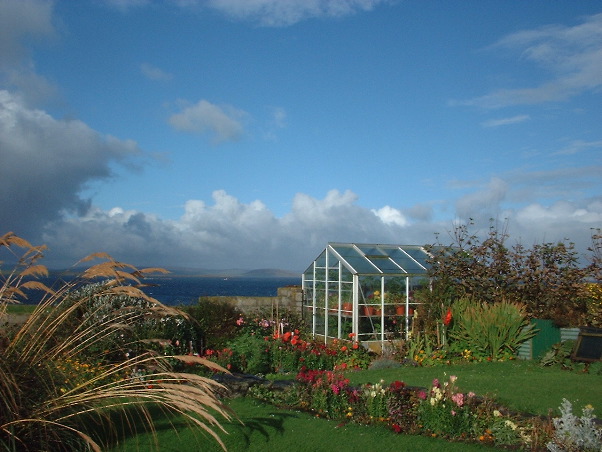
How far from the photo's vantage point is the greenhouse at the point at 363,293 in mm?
13727

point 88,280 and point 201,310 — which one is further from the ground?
point 88,280

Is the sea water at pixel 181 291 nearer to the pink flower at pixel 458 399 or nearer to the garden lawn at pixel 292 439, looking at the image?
the garden lawn at pixel 292 439

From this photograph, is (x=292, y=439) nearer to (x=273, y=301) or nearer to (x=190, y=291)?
(x=273, y=301)

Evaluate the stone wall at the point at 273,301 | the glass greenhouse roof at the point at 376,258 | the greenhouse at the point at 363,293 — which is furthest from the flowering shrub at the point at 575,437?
the stone wall at the point at 273,301

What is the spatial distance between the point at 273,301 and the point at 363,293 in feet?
9.42

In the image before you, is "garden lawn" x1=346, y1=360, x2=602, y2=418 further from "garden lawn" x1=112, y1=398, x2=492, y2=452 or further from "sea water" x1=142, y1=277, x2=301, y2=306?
"sea water" x1=142, y1=277, x2=301, y2=306

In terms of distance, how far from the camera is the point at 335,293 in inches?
571

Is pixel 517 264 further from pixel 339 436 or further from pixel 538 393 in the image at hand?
pixel 339 436

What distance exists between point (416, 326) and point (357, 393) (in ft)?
22.6

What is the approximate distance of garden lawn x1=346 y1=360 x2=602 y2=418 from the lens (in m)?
7.67

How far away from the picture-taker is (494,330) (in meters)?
12.5

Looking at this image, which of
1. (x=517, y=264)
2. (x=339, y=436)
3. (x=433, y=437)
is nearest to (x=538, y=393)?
(x=433, y=437)

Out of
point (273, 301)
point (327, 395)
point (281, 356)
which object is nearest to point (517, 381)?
point (327, 395)

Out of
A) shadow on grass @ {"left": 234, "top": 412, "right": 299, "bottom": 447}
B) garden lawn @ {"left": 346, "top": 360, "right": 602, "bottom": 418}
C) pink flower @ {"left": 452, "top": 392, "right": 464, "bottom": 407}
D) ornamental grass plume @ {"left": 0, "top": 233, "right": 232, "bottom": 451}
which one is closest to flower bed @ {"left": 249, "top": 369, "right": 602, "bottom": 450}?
pink flower @ {"left": 452, "top": 392, "right": 464, "bottom": 407}
